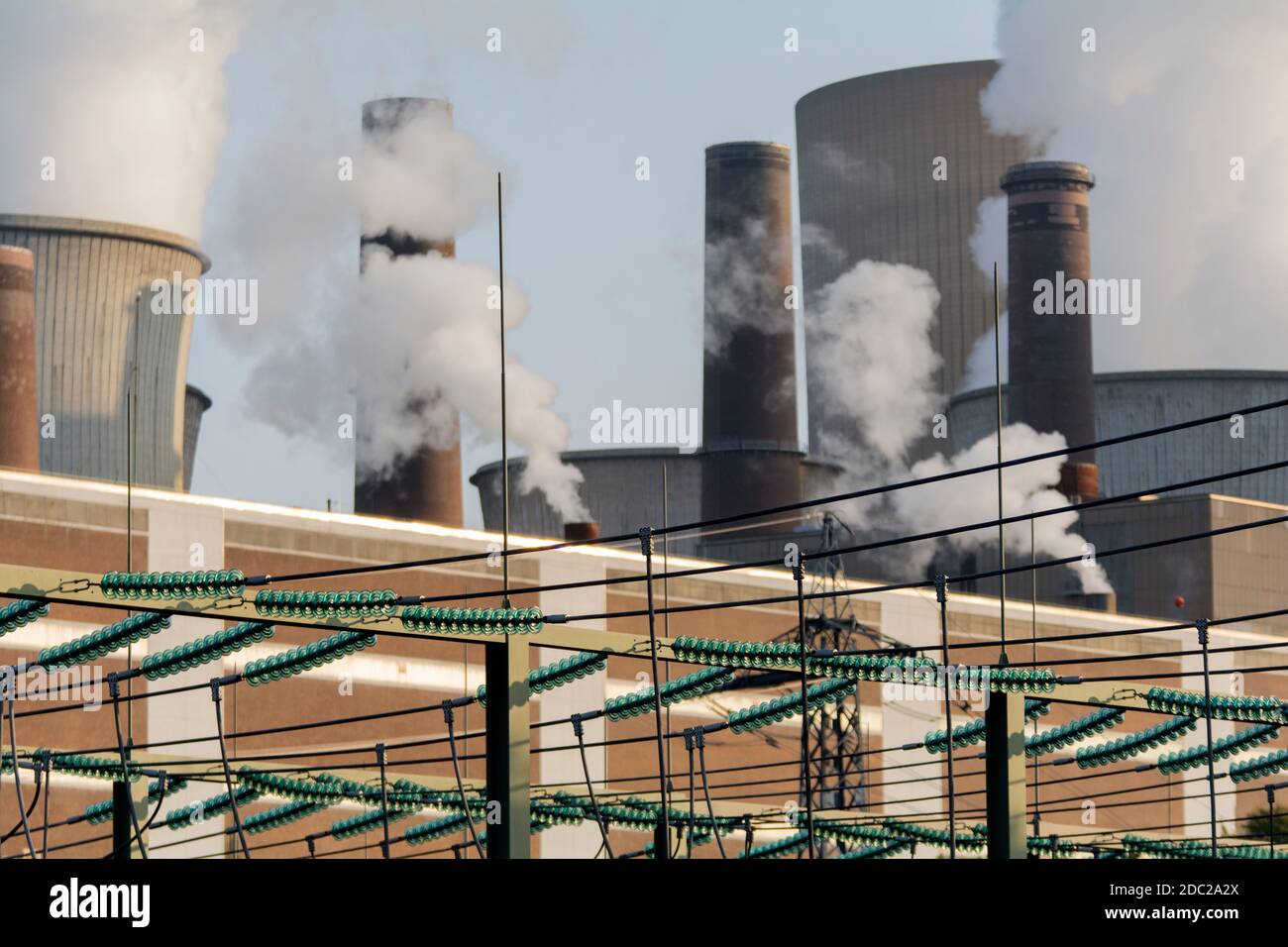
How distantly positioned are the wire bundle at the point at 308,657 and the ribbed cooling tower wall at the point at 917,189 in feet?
203

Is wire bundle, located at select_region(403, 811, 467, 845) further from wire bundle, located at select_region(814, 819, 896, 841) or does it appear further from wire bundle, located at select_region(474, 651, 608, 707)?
wire bundle, located at select_region(474, 651, 608, 707)

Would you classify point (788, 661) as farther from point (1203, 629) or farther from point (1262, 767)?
point (1262, 767)

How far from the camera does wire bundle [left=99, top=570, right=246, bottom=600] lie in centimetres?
1398

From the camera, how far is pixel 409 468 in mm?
52500

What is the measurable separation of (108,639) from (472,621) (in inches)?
122

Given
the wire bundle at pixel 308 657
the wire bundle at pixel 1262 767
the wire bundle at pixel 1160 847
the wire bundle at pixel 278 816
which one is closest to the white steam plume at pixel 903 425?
the wire bundle at pixel 1160 847

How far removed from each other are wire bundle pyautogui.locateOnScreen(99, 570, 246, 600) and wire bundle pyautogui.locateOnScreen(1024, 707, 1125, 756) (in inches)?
335

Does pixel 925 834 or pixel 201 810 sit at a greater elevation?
pixel 201 810

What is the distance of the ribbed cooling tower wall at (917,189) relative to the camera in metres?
79.5

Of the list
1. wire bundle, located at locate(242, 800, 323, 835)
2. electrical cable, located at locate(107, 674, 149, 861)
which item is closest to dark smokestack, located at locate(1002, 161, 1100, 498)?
wire bundle, located at locate(242, 800, 323, 835)

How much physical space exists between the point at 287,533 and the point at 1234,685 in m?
25.4

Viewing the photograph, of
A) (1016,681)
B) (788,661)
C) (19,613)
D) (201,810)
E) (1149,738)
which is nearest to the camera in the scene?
(19,613)

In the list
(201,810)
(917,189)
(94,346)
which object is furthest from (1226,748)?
(917,189)
